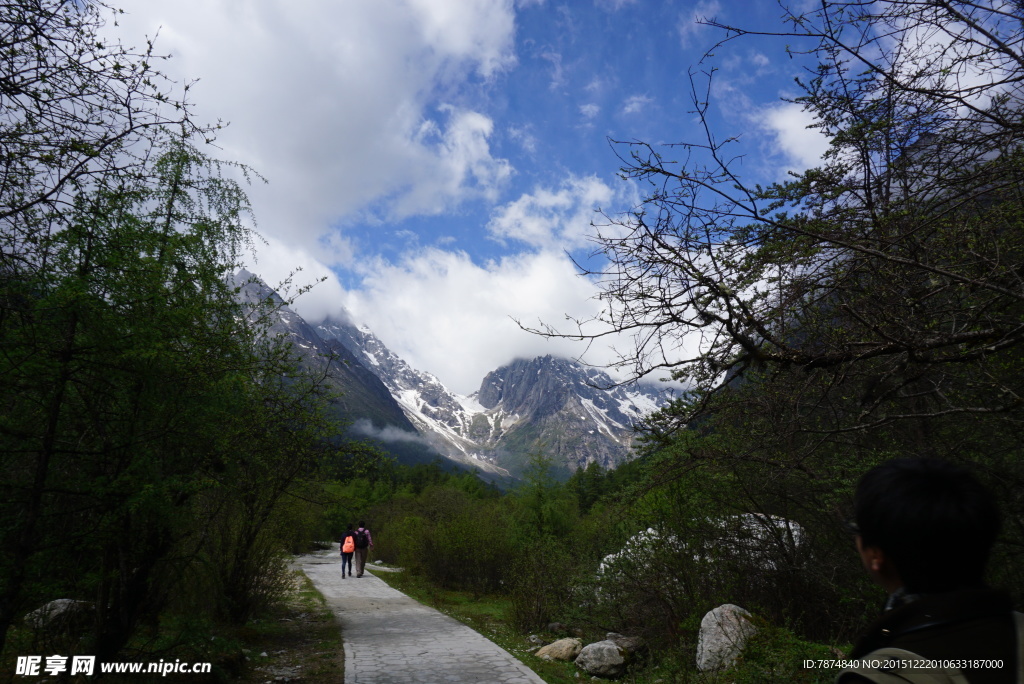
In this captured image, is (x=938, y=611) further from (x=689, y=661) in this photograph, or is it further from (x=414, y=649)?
(x=414, y=649)

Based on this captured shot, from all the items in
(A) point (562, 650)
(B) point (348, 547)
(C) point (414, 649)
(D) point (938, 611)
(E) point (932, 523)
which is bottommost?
(A) point (562, 650)

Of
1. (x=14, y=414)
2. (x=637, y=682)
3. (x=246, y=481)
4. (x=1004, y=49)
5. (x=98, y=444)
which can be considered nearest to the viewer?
(x=1004, y=49)

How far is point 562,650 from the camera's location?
8.82m

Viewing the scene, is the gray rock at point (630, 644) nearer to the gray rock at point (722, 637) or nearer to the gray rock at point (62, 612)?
the gray rock at point (722, 637)

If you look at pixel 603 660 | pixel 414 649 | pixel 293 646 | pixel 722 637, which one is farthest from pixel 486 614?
pixel 722 637

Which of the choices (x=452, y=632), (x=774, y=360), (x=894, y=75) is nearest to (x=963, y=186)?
(x=894, y=75)

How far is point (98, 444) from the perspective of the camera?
5047mm

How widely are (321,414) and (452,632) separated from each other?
15.7 feet

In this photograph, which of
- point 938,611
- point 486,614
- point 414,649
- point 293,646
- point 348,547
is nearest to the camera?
point 938,611

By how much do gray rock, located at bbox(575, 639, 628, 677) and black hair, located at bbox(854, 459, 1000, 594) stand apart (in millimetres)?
7611

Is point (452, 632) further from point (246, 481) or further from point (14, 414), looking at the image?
point (14, 414)

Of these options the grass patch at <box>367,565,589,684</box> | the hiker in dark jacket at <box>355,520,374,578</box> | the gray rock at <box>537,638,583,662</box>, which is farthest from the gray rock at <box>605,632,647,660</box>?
the hiker in dark jacket at <box>355,520,374,578</box>

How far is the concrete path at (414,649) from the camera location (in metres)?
7.12

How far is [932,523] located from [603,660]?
7.77m
